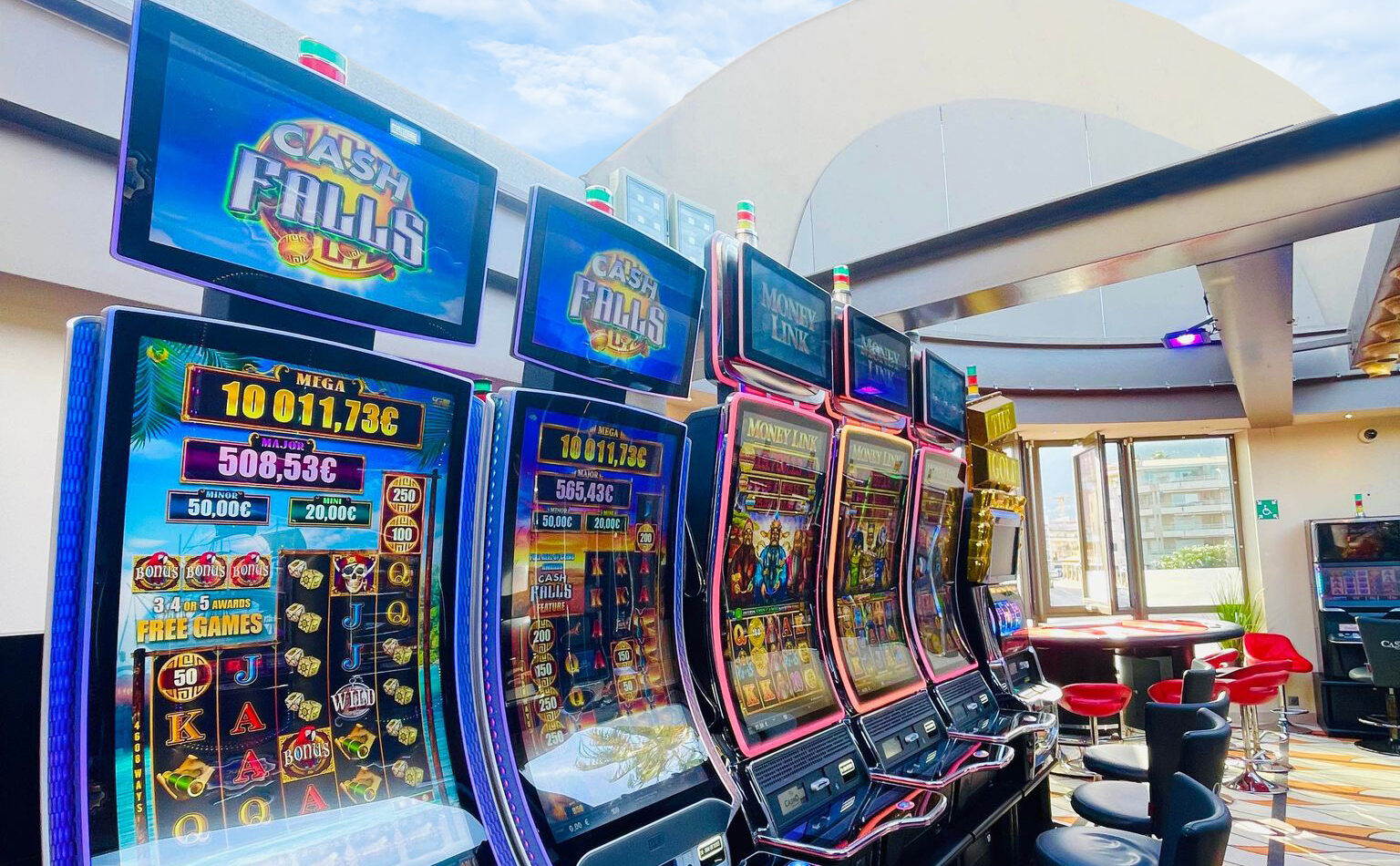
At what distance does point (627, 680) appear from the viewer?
→ 1.63 m

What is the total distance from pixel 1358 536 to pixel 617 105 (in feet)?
23.8

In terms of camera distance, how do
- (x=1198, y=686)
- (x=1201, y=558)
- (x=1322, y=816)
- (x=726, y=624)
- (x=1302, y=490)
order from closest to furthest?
(x=726, y=624), (x=1198, y=686), (x=1322, y=816), (x=1302, y=490), (x=1201, y=558)

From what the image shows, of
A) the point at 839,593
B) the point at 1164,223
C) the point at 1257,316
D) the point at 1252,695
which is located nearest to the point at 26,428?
the point at 839,593

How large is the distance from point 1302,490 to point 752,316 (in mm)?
8034

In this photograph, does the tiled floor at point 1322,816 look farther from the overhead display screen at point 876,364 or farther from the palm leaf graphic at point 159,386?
the palm leaf graphic at point 159,386

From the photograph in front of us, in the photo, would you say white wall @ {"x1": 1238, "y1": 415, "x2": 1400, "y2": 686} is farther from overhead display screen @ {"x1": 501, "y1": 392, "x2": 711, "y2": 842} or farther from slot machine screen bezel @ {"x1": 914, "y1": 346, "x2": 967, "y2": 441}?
overhead display screen @ {"x1": 501, "y1": 392, "x2": 711, "y2": 842}

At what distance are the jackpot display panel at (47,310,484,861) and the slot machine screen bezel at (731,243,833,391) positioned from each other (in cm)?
90

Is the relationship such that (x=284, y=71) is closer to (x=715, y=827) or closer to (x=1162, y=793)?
(x=715, y=827)

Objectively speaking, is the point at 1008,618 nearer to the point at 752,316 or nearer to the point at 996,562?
the point at 996,562

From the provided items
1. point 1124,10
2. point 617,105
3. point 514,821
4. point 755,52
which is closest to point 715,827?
point 514,821

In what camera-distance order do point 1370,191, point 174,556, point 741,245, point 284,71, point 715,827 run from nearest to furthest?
point 174,556, point 284,71, point 715,827, point 741,245, point 1370,191

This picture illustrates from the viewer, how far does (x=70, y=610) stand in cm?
89

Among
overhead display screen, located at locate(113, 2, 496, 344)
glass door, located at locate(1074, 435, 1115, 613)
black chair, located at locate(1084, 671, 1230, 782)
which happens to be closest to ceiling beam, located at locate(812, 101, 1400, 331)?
black chair, located at locate(1084, 671, 1230, 782)

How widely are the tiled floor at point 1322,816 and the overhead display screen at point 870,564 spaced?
218cm
